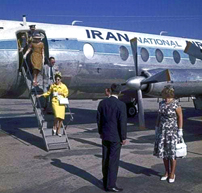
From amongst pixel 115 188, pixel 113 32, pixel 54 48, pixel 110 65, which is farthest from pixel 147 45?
pixel 115 188

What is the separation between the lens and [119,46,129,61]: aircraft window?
14741 mm

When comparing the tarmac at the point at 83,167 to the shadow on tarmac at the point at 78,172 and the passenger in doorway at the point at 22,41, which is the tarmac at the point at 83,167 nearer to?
the shadow on tarmac at the point at 78,172

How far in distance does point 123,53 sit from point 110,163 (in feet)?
29.5

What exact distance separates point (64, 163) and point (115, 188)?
2.52 meters

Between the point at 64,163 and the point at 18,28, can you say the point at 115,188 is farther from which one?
the point at 18,28

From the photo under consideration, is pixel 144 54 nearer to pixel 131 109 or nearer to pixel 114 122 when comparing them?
pixel 131 109

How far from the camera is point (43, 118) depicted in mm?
11227

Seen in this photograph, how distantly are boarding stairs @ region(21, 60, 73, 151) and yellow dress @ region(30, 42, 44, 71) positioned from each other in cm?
30

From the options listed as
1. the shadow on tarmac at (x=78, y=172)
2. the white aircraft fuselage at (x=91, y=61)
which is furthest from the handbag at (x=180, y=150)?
the white aircraft fuselage at (x=91, y=61)

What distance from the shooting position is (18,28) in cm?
1247

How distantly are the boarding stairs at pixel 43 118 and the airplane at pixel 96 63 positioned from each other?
1.63ft

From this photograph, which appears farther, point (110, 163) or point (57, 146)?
point (57, 146)

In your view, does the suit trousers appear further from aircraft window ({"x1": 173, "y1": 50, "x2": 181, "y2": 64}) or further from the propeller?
aircraft window ({"x1": 173, "y1": 50, "x2": 181, "y2": 64})

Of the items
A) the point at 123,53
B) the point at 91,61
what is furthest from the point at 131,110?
the point at 91,61
